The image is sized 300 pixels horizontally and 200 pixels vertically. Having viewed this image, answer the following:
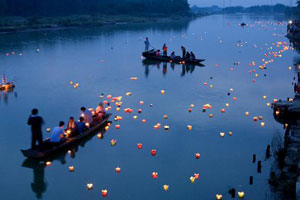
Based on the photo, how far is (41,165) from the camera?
14.3 m

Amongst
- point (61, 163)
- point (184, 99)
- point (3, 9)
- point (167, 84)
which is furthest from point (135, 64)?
point (3, 9)

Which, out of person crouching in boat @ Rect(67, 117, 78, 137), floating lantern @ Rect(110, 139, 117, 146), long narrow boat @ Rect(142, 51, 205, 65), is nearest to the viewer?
person crouching in boat @ Rect(67, 117, 78, 137)

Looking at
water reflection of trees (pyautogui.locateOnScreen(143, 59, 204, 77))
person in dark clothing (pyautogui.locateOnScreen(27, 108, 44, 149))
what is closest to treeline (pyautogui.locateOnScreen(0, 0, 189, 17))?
water reflection of trees (pyautogui.locateOnScreen(143, 59, 204, 77))

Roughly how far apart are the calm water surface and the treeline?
8822 centimetres

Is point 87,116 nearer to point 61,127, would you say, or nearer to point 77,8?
point 61,127

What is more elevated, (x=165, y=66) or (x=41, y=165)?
(x=165, y=66)

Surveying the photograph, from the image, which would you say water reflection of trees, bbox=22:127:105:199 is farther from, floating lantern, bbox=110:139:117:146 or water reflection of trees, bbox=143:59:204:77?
water reflection of trees, bbox=143:59:204:77

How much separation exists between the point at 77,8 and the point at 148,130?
133 meters

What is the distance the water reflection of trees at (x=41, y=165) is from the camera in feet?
42.0

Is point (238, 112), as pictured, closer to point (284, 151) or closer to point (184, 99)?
point (184, 99)

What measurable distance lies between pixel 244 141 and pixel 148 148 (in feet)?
15.3

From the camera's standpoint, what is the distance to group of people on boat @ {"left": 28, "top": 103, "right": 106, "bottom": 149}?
46.6 feet

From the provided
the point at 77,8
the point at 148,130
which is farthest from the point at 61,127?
the point at 77,8

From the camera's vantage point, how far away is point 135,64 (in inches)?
1478
